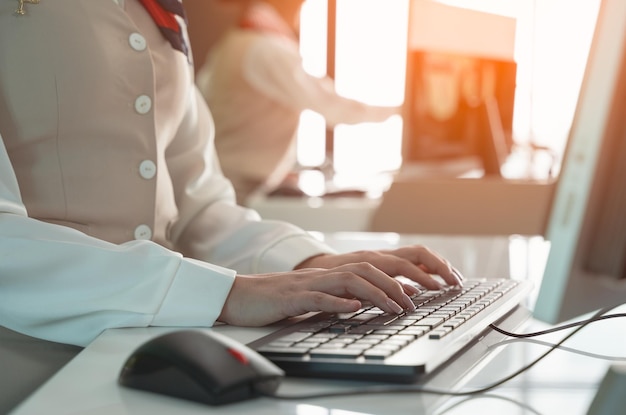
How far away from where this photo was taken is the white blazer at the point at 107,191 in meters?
0.71

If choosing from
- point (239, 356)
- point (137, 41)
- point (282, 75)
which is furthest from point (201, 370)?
point (282, 75)

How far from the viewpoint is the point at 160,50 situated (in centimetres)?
100

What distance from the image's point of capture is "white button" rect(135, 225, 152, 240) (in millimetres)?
957

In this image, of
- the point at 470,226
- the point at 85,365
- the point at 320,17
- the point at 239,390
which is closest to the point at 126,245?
the point at 85,365

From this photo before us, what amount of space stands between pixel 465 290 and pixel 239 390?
0.43m

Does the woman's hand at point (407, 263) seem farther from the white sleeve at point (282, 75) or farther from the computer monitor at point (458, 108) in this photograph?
the white sleeve at point (282, 75)

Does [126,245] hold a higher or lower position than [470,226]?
higher

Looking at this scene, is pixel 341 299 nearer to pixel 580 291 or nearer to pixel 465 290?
pixel 465 290

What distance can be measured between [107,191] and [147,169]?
0.06m

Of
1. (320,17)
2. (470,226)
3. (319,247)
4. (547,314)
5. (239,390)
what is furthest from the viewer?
(320,17)

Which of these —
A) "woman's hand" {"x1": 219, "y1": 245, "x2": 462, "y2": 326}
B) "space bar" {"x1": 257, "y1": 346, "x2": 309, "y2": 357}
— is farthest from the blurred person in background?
"space bar" {"x1": 257, "y1": 346, "x2": 309, "y2": 357}

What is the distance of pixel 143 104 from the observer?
3.04 ft

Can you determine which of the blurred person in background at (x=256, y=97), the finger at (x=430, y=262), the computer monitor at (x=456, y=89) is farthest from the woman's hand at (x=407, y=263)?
the blurred person in background at (x=256, y=97)

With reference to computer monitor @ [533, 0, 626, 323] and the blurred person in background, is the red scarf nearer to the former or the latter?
computer monitor @ [533, 0, 626, 323]
